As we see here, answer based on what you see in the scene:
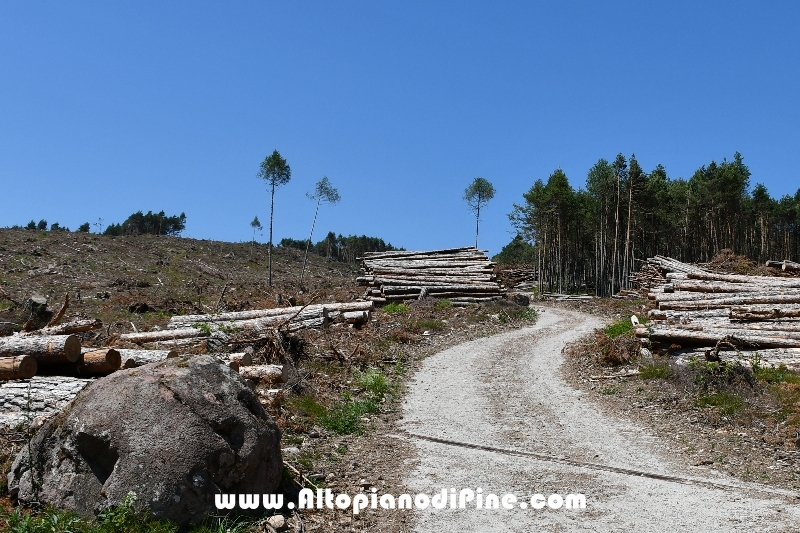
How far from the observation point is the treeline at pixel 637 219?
156 ft

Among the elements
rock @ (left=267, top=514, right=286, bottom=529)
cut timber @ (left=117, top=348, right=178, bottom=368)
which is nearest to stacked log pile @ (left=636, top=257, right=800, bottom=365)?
rock @ (left=267, top=514, right=286, bottom=529)

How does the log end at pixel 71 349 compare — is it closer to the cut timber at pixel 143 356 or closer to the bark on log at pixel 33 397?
the bark on log at pixel 33 397

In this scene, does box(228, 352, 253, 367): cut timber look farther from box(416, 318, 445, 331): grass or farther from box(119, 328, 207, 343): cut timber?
box(416, 318, 445, 331): grass

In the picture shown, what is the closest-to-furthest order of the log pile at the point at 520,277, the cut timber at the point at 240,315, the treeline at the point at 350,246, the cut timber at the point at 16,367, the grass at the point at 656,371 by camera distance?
the cut timber at the point at 16,367
the grass at the point at 656,371
the cut timber at the point at 240,315
the log pile at the point at 520,277
the treeline at the point at 350,246

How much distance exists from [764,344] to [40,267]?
3814cm

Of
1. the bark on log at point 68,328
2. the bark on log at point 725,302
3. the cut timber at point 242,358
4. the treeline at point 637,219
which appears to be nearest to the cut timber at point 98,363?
the cut timber at point 242,358

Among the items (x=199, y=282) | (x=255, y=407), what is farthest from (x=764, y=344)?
(x=199, y=282)

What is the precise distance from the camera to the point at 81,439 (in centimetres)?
566

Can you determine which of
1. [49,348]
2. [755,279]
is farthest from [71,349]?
[755,279]

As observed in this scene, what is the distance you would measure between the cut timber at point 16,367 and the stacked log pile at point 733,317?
13.5 meters

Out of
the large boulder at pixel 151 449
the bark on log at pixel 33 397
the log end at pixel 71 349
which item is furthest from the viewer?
the log end at pixel 71 349

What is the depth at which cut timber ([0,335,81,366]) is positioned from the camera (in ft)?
30.5

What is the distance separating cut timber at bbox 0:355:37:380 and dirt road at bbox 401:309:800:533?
6218 millimetres

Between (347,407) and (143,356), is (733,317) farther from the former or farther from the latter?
(143,356)
